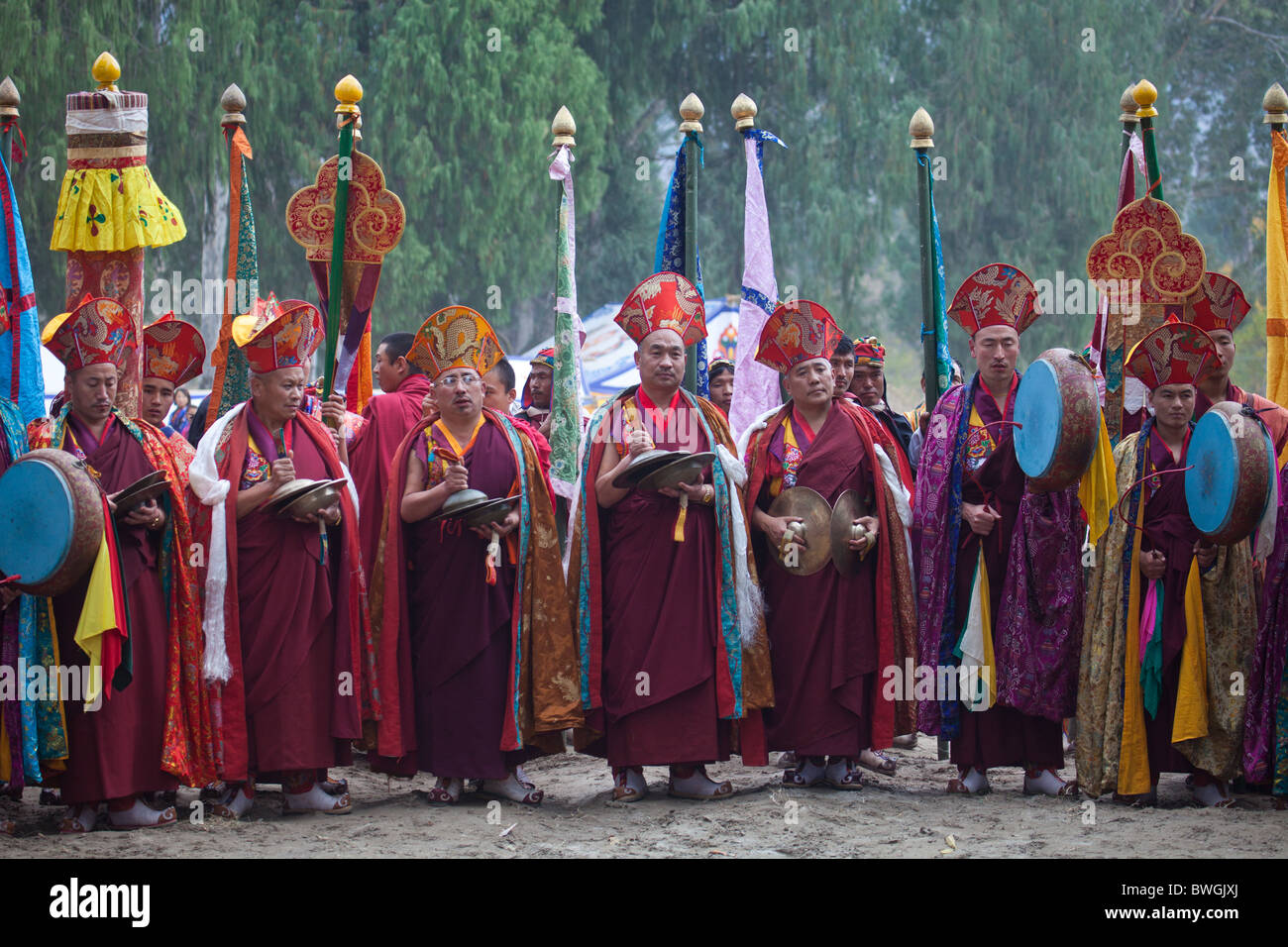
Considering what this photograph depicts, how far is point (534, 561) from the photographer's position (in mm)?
6465

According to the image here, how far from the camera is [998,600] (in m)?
6.45

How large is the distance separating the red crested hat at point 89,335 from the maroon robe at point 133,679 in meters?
0.26

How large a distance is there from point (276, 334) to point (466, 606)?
1396 mm

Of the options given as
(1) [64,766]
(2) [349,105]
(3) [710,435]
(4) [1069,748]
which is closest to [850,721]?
(3) [710,435]

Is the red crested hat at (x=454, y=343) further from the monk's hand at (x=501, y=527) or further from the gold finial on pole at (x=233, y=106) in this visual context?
Result: the gold finial on pole at (x=233, y=106)

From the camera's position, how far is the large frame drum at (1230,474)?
5797 millimetres

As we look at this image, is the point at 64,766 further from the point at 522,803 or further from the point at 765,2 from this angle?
the point at 765,2

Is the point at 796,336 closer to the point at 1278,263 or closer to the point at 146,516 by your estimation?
the point at 146,516

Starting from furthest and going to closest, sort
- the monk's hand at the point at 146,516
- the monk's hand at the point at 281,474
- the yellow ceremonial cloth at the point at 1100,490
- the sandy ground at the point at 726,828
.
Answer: the yellow ceremonial cloth at the point at 1100,490
the monk's hand at the point at 281,474
the monk's hand at the point at 146,516
the sandy ground at the point at 726,828

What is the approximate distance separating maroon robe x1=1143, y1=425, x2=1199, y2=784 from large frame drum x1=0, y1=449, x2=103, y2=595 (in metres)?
4.22

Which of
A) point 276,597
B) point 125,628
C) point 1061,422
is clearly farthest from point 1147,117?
point 125,628

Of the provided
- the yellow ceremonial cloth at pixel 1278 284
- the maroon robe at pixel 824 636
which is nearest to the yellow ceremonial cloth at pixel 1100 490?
the maroon robe at pixel 824 636

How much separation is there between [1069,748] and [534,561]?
322 cm

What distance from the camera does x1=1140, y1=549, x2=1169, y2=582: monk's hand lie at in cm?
616
